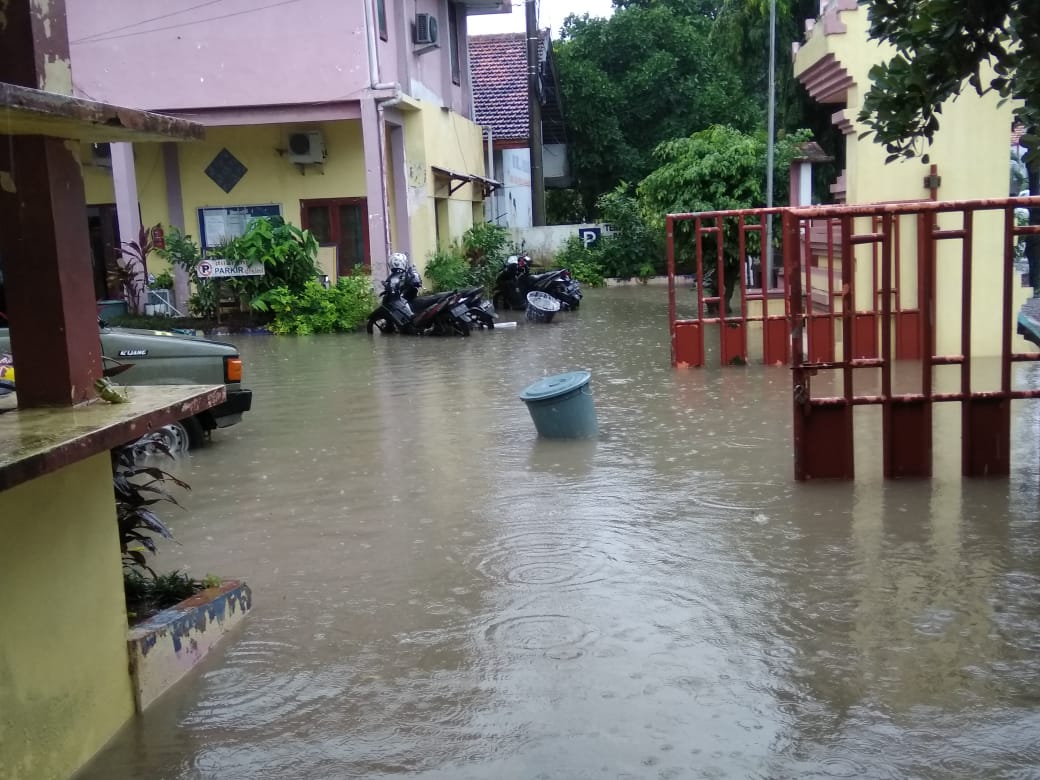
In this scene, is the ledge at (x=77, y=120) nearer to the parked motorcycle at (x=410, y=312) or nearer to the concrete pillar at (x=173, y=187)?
the parked motorcycle at (x=410, y=312)

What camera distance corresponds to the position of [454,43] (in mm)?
26672

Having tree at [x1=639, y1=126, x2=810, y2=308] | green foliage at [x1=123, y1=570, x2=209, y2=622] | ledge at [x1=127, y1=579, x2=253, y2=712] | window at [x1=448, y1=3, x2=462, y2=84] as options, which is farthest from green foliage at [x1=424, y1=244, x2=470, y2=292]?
green foliage at [x1=123, y1=570, x2=209, y2=622]

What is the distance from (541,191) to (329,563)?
25380 mm

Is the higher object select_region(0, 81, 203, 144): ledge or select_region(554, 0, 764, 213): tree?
select_region(554, 0, 764, 213): tree

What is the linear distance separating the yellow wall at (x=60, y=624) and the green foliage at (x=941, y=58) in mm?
3043

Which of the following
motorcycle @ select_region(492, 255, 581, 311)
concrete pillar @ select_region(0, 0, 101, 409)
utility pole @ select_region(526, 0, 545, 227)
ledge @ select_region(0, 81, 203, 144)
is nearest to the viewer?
ledge @ select_region(0, 81, 203, 144)

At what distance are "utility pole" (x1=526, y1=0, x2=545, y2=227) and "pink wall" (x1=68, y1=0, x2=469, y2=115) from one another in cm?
1040

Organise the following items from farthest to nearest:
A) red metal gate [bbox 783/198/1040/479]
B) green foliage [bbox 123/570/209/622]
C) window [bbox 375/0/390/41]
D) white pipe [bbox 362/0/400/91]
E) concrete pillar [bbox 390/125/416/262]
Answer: concrete pillar [bbox 390/125/416/262] < window [bbox 375/0/390/41] < white pipe [bbox 362/0/400/91] < red metal gate [bbox 783/198/1040/479] < green foliage [bbox 123/570/209/622]

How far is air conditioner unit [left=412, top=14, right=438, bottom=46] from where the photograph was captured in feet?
72.0

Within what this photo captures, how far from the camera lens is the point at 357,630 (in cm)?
512

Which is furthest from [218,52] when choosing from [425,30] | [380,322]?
[380,322]

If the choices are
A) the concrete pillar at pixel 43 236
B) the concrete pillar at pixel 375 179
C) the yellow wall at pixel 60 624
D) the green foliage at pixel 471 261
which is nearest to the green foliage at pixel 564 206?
the green foliage at pixel 471 261

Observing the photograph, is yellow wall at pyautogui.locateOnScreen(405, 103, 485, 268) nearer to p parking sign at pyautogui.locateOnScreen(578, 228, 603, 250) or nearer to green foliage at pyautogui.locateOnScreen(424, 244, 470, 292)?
green foliage at pyautogui.locateOnScreen(424, 244, 470, 292)

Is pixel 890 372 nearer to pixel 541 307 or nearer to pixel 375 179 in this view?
pixel 541 307
